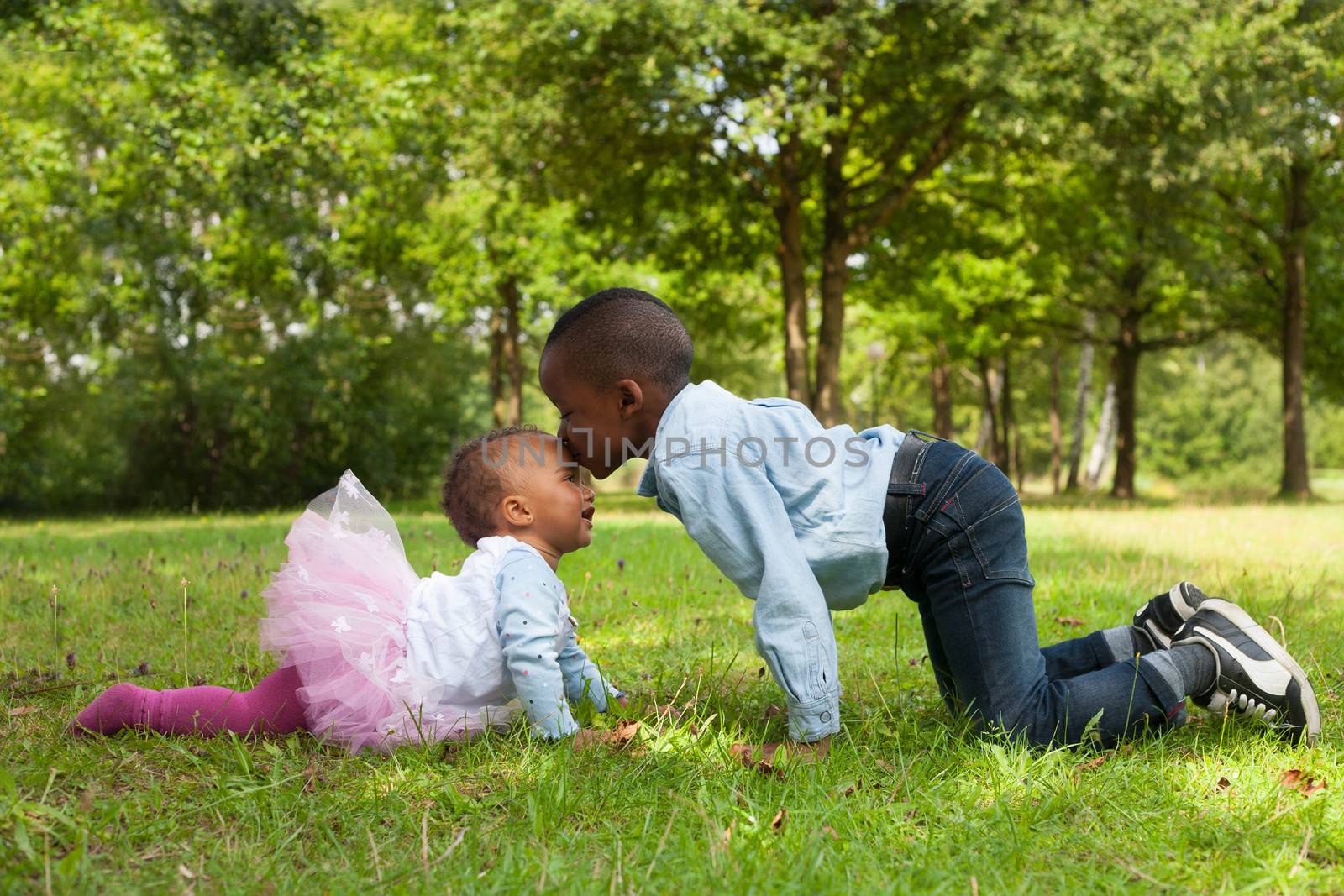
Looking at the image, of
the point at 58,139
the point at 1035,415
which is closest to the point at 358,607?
the point at 58,139

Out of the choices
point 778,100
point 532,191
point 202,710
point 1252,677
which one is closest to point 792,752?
point 1252,677

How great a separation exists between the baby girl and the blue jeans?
122 cm

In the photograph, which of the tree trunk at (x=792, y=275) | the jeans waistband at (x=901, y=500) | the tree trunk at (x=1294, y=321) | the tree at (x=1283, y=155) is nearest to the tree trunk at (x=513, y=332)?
the tree trunk at (x=792, y=275)

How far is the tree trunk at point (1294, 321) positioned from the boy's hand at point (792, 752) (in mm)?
22089

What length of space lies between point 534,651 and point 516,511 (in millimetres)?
561

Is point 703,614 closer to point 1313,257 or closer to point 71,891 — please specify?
point 71,891

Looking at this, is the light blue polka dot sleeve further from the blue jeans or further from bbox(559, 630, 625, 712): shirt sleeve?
the blue jeans

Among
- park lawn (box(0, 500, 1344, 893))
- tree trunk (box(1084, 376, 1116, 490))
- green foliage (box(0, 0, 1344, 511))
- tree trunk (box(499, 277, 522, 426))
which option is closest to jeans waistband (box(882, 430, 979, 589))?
park lawn (box(0, 500, 1344, 893))

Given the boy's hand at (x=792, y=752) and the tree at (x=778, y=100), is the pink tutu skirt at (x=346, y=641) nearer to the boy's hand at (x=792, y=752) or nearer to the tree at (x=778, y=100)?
the boy's hand at (x=792, y=752)

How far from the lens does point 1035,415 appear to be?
49.8m

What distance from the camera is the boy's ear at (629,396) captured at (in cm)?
329

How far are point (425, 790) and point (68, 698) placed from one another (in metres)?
1.86

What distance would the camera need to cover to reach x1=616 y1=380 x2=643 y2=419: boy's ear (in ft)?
10.8

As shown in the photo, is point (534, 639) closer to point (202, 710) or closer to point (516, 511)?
→ point (516, 511)
